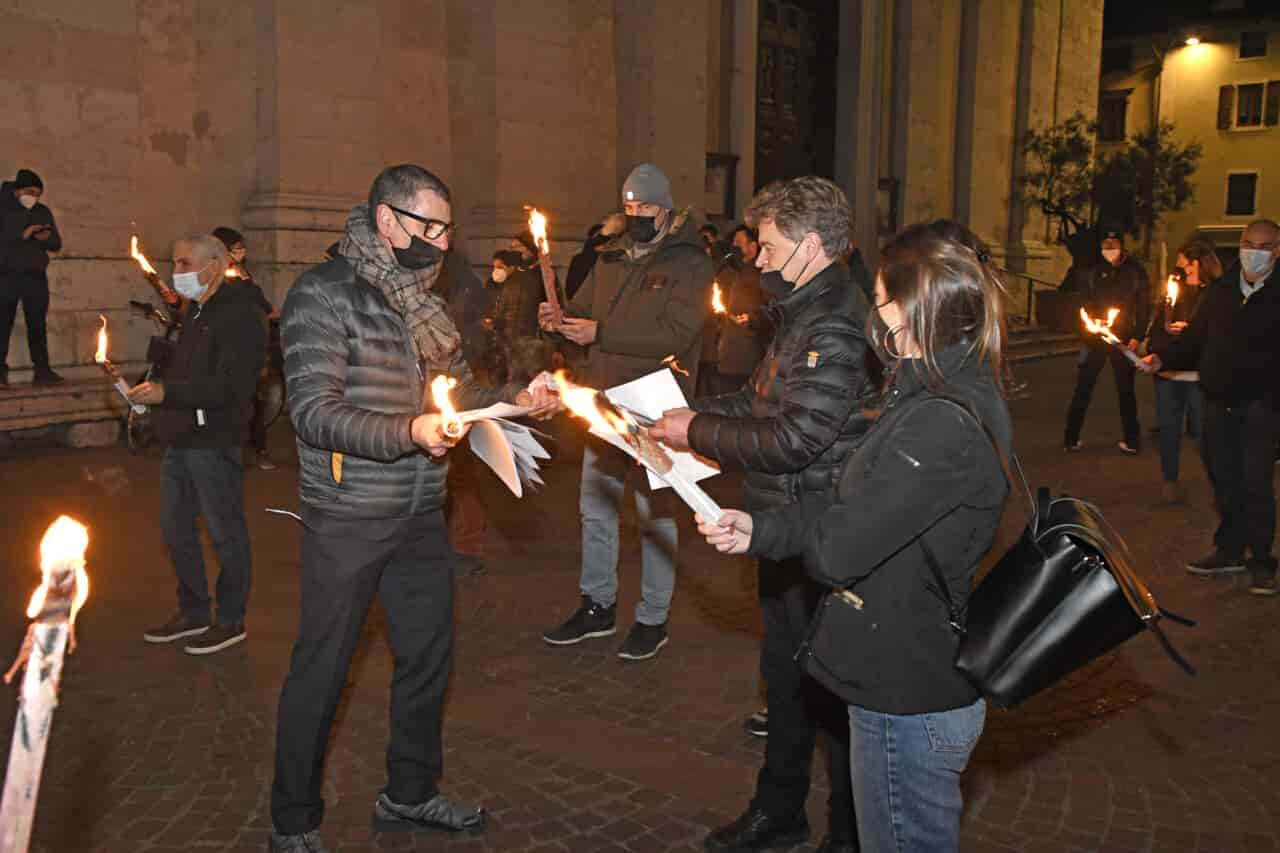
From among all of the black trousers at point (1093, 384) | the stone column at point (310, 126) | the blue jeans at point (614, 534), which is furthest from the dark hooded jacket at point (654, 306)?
the stone column at point (310, 126)

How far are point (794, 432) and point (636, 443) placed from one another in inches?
36.9

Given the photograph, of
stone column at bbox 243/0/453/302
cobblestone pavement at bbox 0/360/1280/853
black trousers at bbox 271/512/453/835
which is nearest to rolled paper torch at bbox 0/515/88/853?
black trousers at bbox 271/512/453/835

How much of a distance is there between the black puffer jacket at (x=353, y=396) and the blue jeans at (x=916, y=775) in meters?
1.51

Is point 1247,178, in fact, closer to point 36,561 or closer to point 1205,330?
point 1205,330

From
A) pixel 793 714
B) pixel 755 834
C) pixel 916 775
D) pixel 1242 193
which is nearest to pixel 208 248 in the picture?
pixel 793 714

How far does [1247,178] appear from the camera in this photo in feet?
164

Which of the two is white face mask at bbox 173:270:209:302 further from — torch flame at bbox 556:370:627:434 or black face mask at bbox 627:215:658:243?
torch flame at bbox 556:370:627:434

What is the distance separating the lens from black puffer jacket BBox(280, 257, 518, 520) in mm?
3379

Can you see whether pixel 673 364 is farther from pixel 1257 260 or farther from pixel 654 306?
pixel 1257 260

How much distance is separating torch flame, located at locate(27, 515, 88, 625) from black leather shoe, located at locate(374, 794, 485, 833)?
→ 2.68 metres

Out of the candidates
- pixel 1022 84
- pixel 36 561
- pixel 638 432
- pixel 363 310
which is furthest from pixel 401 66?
pixel 1022 84

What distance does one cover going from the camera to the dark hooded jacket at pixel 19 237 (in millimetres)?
10500

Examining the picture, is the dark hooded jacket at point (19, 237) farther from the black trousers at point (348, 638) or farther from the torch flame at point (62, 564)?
the torch flame at point (62, 564)

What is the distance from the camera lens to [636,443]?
Result: 260 cm
